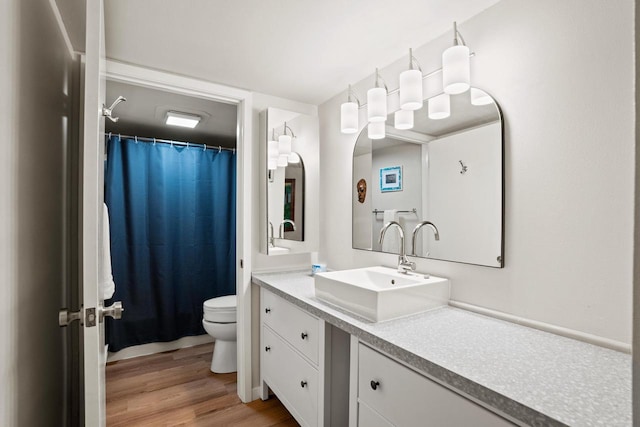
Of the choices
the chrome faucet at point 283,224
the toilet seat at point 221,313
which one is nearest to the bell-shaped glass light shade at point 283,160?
the chrome faucet at point 283,224

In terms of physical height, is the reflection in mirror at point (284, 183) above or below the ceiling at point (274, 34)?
below

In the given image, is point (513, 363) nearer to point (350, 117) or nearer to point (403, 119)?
point (403, 119)

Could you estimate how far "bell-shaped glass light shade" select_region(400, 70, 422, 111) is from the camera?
158 centimetres

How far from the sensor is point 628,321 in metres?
1.01

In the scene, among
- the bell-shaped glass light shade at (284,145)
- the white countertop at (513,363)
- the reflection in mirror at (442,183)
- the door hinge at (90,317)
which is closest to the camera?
the white countertop at (513,363)

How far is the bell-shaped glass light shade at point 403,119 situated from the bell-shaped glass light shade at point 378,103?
70mm

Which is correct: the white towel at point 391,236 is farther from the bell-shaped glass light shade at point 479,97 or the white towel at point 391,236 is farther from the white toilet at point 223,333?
the white toilet at point 223,333

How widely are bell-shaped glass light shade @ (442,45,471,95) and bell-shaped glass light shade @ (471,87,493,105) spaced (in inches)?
2.8

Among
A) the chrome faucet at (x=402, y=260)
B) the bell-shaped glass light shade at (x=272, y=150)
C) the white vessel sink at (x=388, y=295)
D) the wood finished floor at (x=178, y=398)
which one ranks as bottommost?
the wood finished floor at (x=178, y=398)

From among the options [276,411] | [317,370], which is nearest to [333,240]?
[317,370]

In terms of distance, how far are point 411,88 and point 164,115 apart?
2.23m

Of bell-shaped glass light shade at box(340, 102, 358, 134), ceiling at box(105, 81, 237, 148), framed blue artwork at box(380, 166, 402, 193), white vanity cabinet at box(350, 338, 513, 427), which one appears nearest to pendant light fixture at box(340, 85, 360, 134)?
bell-shaped glass light shade at box(340, 102, 358, 134)

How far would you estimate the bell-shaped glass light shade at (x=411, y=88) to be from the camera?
62.2 inches

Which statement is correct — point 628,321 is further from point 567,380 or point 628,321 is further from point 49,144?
point 49,144
